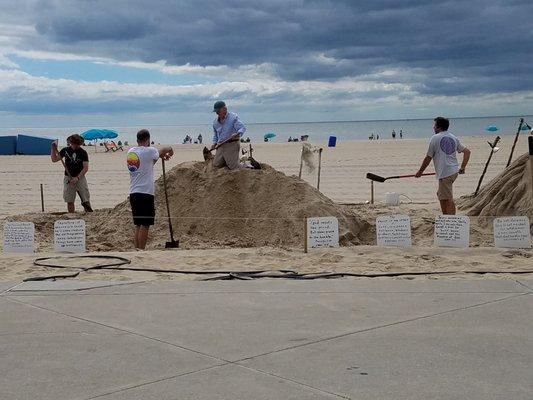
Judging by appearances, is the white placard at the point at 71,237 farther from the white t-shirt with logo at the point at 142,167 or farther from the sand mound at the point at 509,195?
the sand mound at the point at 509,195

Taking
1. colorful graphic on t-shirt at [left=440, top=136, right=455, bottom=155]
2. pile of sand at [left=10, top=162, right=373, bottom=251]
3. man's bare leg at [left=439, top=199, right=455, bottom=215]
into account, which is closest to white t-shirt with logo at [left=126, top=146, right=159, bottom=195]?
pile of sand at [left=10, top=162, right=373, bottom=251]

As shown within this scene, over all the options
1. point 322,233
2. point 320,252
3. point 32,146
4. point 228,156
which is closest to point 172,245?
point 228,156

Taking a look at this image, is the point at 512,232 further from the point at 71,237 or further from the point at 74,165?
the point at 74,165

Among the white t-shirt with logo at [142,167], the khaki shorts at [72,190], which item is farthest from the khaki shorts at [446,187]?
the khaki shorts at [72,190]

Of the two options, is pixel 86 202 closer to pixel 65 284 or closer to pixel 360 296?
pixel 65 284

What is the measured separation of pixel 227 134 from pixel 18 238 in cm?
333

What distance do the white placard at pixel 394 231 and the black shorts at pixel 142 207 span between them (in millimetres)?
2891

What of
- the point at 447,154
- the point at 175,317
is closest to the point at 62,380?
the point at 175,317

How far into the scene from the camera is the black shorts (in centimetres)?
991

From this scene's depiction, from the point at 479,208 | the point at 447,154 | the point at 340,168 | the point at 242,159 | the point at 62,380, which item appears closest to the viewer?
the point at 62,380

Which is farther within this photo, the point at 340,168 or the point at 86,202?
the point at 340,168

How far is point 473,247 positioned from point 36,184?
1609 cm

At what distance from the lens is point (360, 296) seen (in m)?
6.82

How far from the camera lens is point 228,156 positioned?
1164cm
